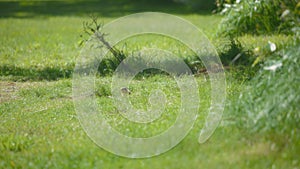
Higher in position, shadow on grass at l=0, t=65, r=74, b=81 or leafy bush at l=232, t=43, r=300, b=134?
leafy bush at l=232, t=43, r=300, b=134

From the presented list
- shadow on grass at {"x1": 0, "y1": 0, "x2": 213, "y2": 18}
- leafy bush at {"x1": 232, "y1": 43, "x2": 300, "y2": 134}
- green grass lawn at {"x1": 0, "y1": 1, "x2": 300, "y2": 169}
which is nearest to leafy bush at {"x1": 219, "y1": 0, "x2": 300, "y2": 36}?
green grass lawn at {"x1": 0, "y1": 1, "x2": 300, "y2": 169}

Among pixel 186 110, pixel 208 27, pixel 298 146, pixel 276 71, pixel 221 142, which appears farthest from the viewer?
pixel 208 27

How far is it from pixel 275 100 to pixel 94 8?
45.5ft

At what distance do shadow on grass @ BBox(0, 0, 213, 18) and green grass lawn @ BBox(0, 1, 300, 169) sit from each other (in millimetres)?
5349

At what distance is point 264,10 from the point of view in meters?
9.66

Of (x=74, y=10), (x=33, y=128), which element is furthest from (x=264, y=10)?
(x=74, y=10)

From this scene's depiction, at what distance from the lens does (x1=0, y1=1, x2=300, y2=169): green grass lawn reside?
4820 millimetres

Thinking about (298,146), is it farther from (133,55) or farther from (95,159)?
(133,55)

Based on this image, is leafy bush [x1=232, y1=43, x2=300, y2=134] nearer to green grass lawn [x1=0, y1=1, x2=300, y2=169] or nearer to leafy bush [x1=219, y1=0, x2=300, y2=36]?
green grass lawn [x1=0, y1=1, x2=300, y2=169]

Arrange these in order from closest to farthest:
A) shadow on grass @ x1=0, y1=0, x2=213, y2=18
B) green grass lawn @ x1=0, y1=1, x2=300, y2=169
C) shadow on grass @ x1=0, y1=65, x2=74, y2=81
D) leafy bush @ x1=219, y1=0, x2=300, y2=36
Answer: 1. green grass lawn @ x1=0, y1=1, x2=300, y2=169
2. shadow on grass @ x1=0, y1=65, x2=74, y2=81
3. leafy bush @ x1=219, y1=0, x2=300, y2=36
4. shadow on grass @ x1=0, y1=0, x2=213, y2=18

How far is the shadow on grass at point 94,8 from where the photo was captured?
57.0ft

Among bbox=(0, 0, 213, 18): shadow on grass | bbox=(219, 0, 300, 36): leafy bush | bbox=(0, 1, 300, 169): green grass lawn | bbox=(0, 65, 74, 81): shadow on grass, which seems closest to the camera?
bbox=(0, 1, 300, 169): green grass lawn

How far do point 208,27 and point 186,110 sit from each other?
737 centimetres

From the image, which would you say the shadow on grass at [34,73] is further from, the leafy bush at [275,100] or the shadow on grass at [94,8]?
the shadow on grass at [94,8]
